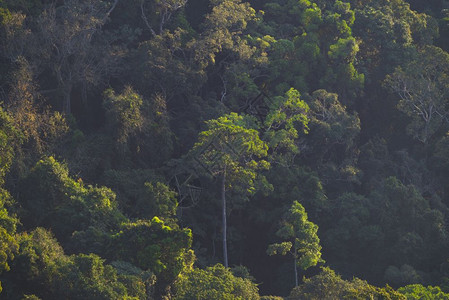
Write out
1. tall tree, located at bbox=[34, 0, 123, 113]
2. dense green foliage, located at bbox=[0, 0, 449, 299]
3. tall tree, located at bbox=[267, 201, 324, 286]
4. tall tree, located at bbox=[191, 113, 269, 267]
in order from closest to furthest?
dense green foliage, located at bbox=[0, 0, 449, 299], tall tree, located at bbox=[267, 201, 324, 286], tall tree, located at bbox=[191, 113, 269, 267], tall tree, located at bbox=[34, 0, 123, 113]

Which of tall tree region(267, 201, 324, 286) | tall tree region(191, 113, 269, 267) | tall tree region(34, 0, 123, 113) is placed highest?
tall tree region(34, 0, 123, 113)

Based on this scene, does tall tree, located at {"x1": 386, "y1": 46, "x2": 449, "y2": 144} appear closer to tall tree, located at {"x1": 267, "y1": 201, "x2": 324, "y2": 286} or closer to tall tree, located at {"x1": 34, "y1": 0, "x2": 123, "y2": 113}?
tall tree, located at {"x1": 267, "y1": 201, "x2": 324, "y2": 286}

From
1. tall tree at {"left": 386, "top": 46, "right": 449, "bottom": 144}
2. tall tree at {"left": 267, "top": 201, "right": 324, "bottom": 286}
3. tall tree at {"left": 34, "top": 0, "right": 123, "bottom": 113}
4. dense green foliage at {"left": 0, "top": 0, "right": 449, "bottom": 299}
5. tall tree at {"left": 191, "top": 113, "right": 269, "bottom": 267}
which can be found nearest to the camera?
dense green foliage at {"left": 0, "top": 0, "right": 449, "bottom": 299}

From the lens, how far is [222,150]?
32281 mm

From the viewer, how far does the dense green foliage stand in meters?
27.8

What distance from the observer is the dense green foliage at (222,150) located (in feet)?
91.3

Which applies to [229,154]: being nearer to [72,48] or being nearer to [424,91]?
[72,48]

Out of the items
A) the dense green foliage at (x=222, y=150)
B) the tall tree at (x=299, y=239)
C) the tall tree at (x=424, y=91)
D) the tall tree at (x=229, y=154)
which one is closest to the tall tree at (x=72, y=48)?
the dense green foliage at (x=222, y=150)

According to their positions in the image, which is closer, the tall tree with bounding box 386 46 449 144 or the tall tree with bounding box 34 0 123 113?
the tall tree with bounding box 34 0 123 113

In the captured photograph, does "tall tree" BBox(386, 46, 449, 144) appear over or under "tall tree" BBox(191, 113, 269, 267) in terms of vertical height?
over

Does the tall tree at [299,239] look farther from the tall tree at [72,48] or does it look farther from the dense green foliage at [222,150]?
the tall tree at [72,48]

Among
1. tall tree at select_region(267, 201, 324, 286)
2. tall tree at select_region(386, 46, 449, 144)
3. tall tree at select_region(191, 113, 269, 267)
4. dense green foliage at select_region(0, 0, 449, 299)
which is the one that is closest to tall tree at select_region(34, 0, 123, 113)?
dense green foliage at select_region(0, 0, 449, 299)

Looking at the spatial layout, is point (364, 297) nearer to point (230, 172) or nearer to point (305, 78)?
point (230, 172)

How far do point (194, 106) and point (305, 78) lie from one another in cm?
580
